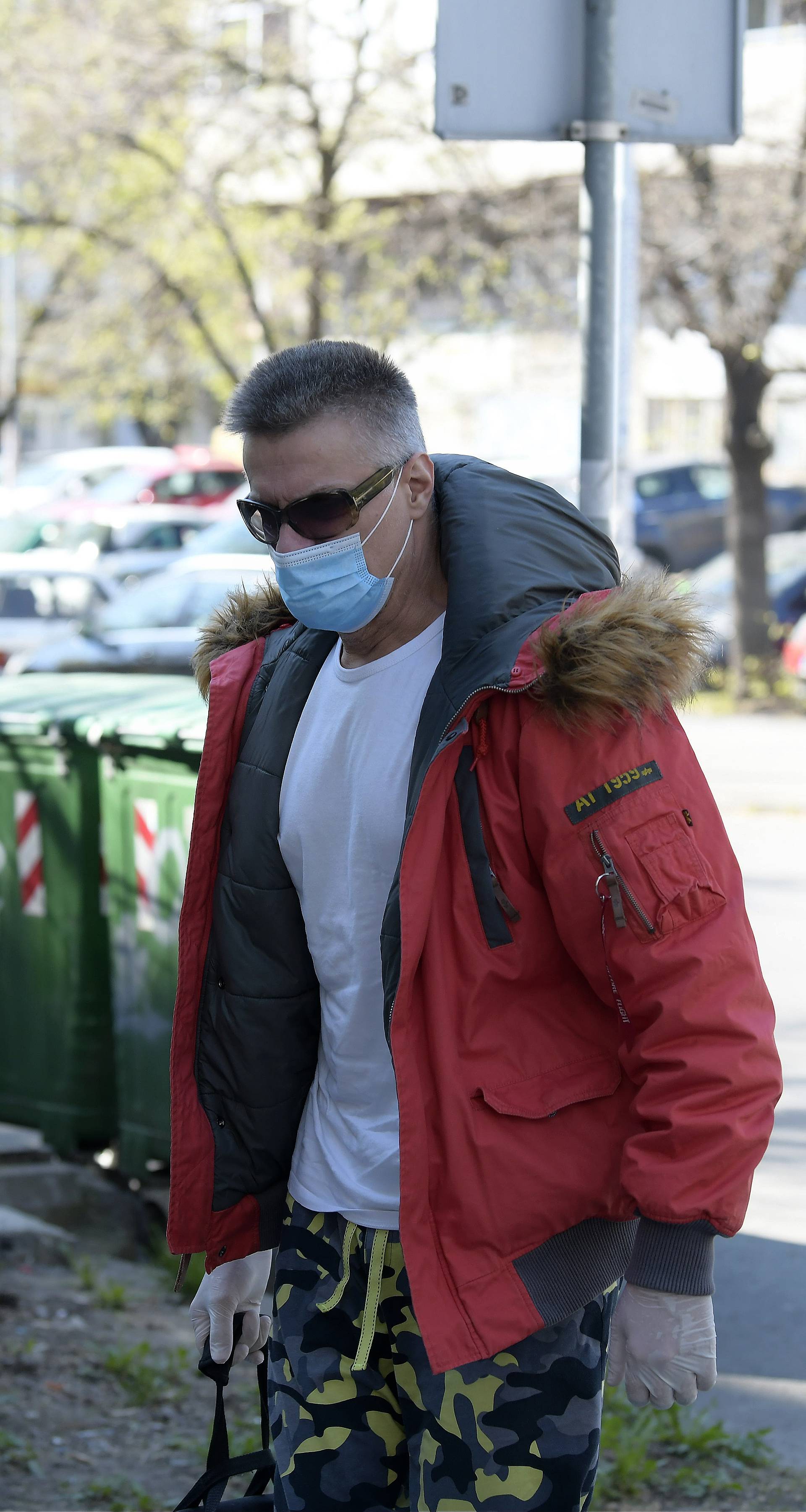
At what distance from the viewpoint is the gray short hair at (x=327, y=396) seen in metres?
2.16

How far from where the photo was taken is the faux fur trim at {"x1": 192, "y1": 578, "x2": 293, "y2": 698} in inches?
106

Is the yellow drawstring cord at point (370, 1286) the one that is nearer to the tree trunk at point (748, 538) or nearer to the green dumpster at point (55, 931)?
the green dumpster at point (55, 931)

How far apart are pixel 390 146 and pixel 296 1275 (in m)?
15.7

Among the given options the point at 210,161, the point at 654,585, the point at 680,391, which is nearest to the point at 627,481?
the point at 210,161

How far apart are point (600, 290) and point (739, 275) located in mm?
10831

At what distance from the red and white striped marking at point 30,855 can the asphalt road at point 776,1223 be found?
224 cm

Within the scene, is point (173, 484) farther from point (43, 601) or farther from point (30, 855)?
point (30, 855)

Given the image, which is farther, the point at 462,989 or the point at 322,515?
the point at 322,515

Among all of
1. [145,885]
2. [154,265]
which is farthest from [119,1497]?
[154,265]

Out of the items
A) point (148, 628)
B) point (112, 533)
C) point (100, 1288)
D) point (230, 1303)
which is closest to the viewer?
point (230, 1303)

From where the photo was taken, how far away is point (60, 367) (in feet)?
86.7

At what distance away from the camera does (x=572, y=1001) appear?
83.9 inches

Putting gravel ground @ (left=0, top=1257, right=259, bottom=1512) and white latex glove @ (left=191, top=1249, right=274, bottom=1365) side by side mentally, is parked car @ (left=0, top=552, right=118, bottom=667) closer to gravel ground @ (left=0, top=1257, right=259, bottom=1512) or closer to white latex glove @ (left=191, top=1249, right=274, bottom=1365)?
gravel ground @ (left=0, top=1257, right=259, bottom=1512)

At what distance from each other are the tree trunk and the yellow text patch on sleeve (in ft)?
43.4
